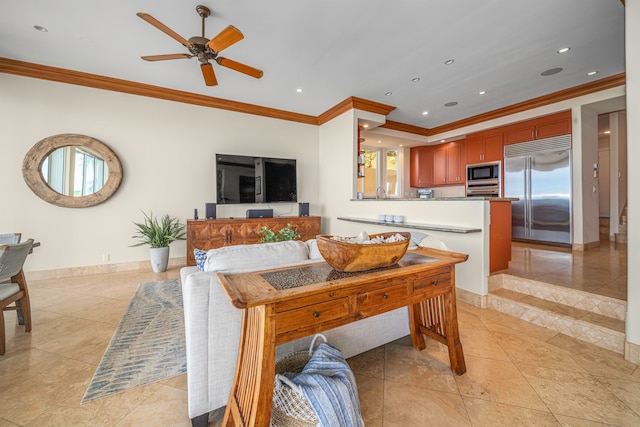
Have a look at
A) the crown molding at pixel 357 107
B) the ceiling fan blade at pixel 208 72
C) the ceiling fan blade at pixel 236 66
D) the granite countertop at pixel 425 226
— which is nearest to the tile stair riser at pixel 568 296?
the granite countertop at pixel 425 226

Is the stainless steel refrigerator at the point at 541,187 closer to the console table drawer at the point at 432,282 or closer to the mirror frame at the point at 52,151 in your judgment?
the console table drawer at the point at 432,282

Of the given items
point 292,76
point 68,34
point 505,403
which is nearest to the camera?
point 505,403

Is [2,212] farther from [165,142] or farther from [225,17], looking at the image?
[225,17]

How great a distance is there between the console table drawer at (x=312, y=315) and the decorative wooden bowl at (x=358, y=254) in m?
0.18

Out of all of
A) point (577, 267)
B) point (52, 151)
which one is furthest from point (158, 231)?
point (577, 267)

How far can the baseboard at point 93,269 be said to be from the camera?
3.59m

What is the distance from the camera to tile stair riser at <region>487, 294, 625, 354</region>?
1.92m

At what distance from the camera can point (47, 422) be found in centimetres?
128

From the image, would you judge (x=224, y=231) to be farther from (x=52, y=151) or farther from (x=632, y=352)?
(x=632, y=352)

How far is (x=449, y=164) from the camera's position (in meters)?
6.27

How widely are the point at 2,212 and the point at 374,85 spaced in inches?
213

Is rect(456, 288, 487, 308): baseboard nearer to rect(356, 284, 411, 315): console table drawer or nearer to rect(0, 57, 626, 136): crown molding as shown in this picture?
rect(356, 284, 411, 315): console table drawer

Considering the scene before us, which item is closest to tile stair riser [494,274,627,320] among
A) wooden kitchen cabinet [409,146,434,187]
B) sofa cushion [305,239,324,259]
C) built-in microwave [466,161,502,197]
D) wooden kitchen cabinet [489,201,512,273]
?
wooden kitchen cabinet [489,201,512,273]

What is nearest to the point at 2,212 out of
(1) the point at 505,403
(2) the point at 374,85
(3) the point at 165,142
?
(3) the point at 165,142
